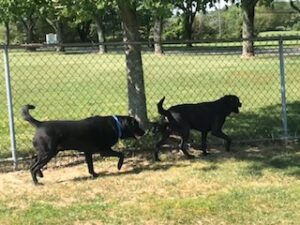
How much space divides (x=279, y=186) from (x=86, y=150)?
2.02 meters

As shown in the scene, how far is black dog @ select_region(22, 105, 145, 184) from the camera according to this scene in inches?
239

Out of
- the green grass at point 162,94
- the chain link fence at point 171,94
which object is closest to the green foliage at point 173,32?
the chain link fence at point 171,94

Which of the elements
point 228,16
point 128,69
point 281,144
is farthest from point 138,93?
point 228,16

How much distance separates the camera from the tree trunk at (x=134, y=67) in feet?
24.7

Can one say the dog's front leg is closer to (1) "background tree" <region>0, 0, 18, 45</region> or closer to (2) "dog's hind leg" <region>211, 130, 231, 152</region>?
(2) "dog's hind leg" <region>211, 130, 231, 152</region>

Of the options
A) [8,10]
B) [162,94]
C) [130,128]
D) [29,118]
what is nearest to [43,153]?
[29,118]

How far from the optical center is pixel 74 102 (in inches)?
487

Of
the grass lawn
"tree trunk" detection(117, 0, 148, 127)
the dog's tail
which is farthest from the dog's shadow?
"tree trunk" detection(117, 0, 148, 127)

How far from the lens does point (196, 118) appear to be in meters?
7.11

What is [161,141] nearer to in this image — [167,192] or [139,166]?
[139,166]

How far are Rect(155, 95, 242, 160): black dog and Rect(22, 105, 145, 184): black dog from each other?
20.3 inches

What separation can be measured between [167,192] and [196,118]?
1576mm

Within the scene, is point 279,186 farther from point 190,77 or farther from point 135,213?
point 190,77

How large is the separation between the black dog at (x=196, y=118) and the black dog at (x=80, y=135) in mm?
515
